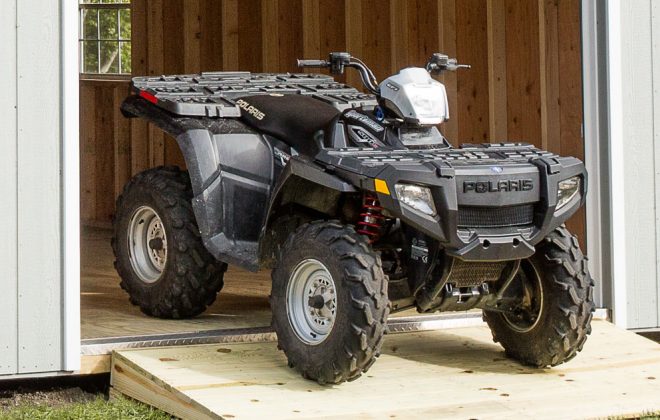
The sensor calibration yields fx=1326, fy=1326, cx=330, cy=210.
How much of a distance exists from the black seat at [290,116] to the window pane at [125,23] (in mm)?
7454

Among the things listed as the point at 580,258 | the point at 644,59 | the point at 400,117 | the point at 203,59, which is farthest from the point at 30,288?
the point at 203,59

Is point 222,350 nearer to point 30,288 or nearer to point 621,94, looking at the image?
point 30,288

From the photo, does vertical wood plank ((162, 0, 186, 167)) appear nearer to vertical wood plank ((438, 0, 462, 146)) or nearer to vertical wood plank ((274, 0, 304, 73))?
vertical wood plank ((274, 0, 304, 73))

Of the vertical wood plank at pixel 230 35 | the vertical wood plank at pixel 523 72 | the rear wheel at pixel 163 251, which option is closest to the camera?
the rear wheel at pixel 163 251

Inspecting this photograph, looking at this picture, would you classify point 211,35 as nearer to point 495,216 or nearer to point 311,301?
point 311,301

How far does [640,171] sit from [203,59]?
245 inches

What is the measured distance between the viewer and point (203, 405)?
18.4 ft

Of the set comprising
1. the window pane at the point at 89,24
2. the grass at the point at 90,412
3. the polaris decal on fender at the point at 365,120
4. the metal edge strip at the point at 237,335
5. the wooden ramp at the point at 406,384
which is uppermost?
the window pane at the point at 89,24

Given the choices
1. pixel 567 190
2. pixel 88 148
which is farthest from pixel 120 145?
pixel 567 190

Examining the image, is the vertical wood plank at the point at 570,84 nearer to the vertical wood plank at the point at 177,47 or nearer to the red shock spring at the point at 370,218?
the red shock spring at the point at 370,218

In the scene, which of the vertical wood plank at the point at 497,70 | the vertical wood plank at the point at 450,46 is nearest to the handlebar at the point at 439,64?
the vertical wood plank at the point at 497,70

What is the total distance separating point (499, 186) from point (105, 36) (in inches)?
379

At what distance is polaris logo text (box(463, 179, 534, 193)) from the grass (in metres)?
1.71

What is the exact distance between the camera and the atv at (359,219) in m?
5.86
